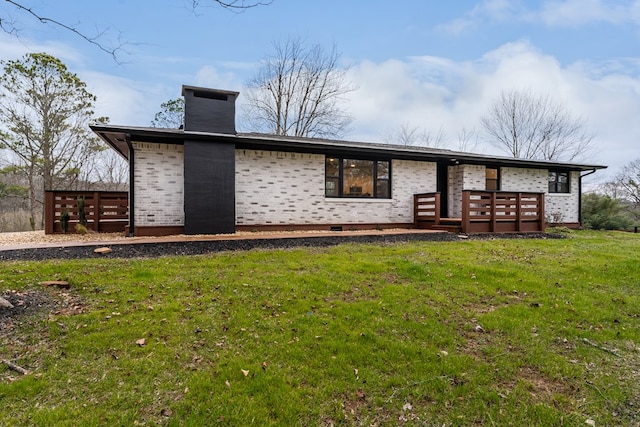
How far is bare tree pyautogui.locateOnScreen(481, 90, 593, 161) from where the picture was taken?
23719 millimetres

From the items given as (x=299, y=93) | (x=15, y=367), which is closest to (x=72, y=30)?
(x=15, y=367)

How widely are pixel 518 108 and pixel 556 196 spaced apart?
45.0 ft

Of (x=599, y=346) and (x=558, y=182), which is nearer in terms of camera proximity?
(x=599, y=346)

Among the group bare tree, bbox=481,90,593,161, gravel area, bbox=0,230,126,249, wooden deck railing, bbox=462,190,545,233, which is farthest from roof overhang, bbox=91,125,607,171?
bare tree, bbox=481,90,593,161

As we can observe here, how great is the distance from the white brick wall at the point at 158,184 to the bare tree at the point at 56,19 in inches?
216

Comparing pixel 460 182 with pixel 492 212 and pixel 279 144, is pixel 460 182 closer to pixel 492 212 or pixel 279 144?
pixel 492 212

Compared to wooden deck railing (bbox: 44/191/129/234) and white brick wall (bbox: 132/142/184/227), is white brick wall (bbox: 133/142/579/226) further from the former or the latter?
wooden deck railing (bbox: 44/191/129/234)

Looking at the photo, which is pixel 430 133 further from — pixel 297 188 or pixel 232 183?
pixel 232 183

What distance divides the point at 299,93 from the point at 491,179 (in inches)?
590

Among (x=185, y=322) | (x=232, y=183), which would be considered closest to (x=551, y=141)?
(x=232, y=183)

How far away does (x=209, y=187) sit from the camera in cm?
872

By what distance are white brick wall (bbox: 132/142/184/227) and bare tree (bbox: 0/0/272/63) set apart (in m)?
5.49

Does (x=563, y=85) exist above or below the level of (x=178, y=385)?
above

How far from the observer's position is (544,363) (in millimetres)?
2633
